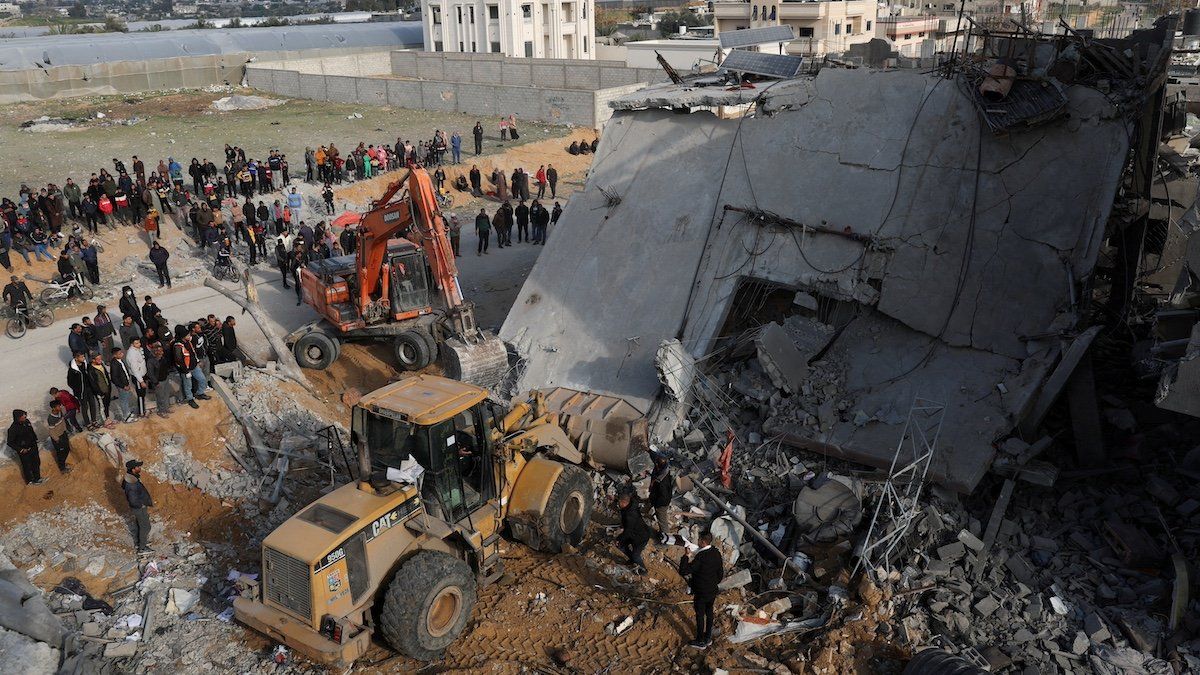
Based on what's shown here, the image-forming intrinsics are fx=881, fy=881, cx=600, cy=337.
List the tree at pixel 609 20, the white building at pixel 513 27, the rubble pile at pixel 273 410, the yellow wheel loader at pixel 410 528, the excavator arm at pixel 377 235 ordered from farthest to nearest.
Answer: the tree at pixel 609 20 < the white building at pixel 513 27 < the excavator arm at pixel 377 235 < the rubble pile at pixel 273 410 < the yellow wheel loader at pixel 410 528

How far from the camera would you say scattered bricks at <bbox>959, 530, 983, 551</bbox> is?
32.7ft

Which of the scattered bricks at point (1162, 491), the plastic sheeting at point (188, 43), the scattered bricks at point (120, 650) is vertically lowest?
the scattered bricks at point (120, 650)

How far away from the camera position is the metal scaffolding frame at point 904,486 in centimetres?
990

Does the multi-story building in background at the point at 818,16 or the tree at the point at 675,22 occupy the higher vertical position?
the tree at the point at 675,22

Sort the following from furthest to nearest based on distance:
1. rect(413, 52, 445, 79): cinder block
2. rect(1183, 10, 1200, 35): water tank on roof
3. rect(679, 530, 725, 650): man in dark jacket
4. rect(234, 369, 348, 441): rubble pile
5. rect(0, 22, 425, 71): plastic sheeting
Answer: rect(413, 52, 445, 79): cinder block < rect(0, 22, 425, 71): plastic sheeting < rect(1183, 10, 1200, 35): water tank on roof < rect(234, 369, 348, 441): rubble pile < rect(679, 530, 725, 650): man in dark jacket

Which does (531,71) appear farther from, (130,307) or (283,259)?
(130,307)

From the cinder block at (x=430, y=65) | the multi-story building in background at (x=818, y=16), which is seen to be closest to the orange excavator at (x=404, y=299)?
the cinder block at (x=430, y=65)

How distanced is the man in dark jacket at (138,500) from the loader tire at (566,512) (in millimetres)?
4921

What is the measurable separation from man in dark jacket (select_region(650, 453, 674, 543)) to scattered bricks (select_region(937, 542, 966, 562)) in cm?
314

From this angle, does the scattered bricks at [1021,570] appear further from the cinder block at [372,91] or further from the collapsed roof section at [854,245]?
the cinder block at [372,91]

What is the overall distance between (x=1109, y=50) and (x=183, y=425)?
15.7 meters

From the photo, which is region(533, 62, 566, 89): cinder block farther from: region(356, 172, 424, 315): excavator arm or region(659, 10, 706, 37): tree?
region(659, 10, 706, 37): tree

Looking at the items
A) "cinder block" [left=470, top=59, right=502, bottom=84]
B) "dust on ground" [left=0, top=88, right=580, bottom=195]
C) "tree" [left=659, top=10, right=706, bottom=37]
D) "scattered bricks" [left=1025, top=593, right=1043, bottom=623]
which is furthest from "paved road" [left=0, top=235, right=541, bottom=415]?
"tree" [left=659, top=10, right=706, bottom=37]

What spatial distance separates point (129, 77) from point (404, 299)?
37.8 m
